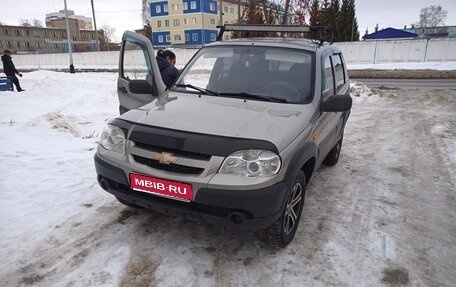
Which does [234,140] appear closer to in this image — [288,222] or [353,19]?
[288,222]

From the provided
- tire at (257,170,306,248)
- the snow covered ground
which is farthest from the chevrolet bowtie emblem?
tire at (257,170,306,248)

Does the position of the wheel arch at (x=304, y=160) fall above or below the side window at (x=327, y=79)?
below

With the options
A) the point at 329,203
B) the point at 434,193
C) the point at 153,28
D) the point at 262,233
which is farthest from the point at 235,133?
the point at 153,28

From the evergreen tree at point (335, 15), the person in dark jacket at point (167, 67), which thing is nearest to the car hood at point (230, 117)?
the person in dark jacket at point (167, 67)

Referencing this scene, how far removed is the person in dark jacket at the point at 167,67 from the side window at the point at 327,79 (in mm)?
2500

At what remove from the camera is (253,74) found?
3.84 meters

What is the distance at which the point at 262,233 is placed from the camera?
300 centimetres

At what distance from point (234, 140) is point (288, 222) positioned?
1.03 metres

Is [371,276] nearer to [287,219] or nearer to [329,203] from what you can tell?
[287,219]

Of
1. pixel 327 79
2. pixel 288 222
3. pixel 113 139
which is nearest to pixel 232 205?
pixel 288 222

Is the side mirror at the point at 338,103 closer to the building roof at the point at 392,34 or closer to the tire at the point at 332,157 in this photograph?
the tire at the point at 332,157

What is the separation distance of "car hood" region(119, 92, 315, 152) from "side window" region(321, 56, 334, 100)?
1.67ft

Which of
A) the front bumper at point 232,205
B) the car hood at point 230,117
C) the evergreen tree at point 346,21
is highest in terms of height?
the evergreen tree at point 346,21

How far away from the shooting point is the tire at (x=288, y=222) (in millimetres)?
2939
